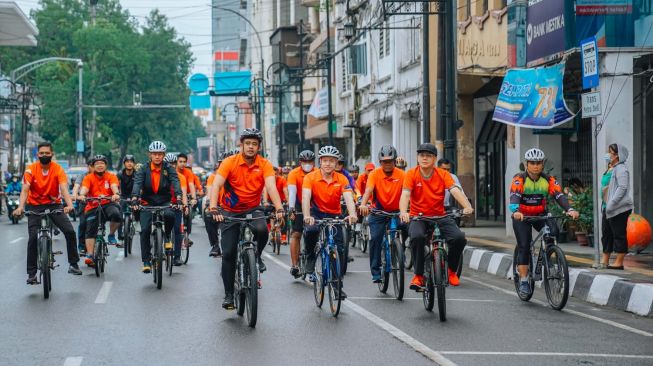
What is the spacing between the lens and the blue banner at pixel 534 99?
2159cm

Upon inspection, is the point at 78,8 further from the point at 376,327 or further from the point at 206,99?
the point at 376,327

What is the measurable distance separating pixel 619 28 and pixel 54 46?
249ft

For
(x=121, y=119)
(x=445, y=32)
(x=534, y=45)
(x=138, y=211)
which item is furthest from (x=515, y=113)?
(x=121, y=119)

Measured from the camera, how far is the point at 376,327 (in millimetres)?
11375

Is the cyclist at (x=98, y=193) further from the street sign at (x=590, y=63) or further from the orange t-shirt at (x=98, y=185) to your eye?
the street sign at (x=590, y=63)

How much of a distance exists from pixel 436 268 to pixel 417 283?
0.88 meters

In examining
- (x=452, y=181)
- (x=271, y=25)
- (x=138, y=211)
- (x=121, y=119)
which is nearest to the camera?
(x=452, y=181)

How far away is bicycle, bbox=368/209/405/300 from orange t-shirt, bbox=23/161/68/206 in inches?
162

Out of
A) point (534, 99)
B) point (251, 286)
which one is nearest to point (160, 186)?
point (251, 286)

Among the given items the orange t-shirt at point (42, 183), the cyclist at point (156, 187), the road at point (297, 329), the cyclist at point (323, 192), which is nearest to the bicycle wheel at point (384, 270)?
the road at point (297, 329)

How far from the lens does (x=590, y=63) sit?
609 inches

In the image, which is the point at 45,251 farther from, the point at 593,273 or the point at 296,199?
the point at 593,273

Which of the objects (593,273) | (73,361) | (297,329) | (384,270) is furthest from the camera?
(593,273)

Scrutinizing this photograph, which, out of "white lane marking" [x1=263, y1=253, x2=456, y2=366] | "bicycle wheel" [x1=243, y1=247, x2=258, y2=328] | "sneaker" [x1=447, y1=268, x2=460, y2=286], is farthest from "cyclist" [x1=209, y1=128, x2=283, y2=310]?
"sneaker" [x1=447, y1=268, x2=460, y2=286]
